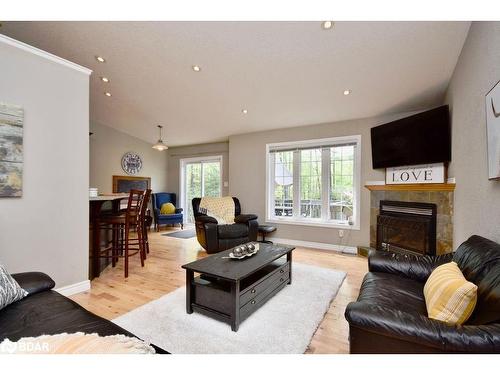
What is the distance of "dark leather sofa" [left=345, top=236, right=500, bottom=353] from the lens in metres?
0.92

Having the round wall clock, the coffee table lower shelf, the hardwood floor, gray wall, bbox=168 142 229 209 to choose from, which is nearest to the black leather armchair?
the hardwood floor

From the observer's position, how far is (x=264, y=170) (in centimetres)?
504

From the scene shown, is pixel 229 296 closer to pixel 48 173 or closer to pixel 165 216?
pixel 48 173

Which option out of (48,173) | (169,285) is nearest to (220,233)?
(169,285)

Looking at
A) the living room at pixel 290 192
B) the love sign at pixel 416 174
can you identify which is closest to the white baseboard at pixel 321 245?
the living room at pixel 290 192

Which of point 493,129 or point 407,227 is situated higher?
point 493,129

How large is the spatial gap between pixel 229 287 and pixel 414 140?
3149 millimetres

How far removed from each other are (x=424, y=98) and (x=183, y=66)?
3485 mm

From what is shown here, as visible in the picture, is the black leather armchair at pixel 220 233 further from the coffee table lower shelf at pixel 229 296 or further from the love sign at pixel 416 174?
the love sign at pixel 416 174

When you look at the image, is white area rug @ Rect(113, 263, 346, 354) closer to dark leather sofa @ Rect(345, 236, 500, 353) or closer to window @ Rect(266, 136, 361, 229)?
dark leather sofa @ Rect(345, 236, 500, 353)

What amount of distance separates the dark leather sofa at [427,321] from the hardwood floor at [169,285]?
0.51 m

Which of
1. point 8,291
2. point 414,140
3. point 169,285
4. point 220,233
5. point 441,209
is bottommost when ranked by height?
point 169,285
